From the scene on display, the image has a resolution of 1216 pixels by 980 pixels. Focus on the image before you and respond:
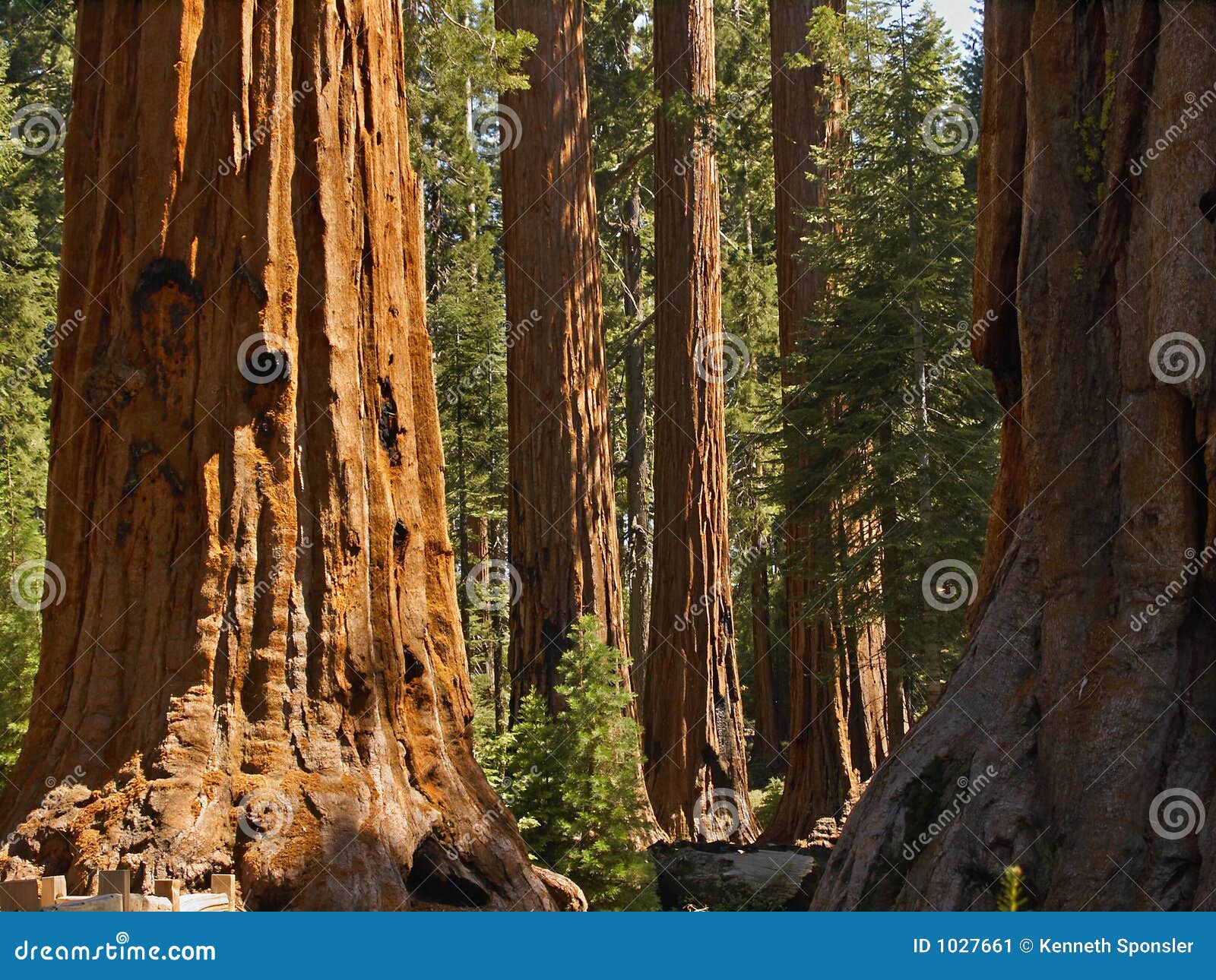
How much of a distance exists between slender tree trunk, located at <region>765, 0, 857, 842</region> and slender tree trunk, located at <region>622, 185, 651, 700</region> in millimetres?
5276

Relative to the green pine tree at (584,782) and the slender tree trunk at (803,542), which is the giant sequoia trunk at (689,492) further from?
the green pine tree at (584,782)

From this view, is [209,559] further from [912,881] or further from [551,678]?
[551,678]

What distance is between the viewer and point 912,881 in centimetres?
512

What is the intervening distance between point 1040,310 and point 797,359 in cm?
531

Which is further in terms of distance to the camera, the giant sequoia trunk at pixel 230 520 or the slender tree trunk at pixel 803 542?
the slender tree trunk at pixel 803 542

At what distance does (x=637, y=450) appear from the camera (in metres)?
21.2

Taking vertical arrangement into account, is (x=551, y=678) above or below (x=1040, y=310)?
below

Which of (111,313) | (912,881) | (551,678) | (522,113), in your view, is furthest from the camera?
(522,113)

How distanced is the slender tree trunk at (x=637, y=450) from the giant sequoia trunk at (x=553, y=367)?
7.74m

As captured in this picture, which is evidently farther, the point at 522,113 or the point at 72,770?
the point at 522,113

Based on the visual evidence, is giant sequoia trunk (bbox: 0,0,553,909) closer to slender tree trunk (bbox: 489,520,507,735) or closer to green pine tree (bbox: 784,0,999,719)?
green pine tree (bbox: 784,0,999,719)

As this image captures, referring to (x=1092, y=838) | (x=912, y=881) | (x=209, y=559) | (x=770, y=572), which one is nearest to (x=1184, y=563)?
(x=1092, y=838)

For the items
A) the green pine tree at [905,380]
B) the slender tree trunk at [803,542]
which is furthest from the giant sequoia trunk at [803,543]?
the green pine tree at [905,380]

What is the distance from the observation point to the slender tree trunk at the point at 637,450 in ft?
67.3
